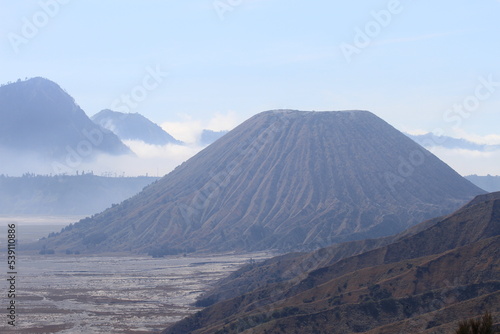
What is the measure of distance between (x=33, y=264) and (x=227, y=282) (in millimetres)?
70710

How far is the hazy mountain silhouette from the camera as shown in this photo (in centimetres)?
7856

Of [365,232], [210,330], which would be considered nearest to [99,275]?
[365,232]

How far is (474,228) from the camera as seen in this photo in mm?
106250

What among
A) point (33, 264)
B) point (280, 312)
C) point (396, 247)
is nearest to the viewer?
point (280, 312)

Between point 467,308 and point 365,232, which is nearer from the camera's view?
point 467,308

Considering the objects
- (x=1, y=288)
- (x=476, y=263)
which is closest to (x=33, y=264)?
(x=1, y=288)

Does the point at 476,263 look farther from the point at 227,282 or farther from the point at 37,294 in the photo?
the point at 37,294

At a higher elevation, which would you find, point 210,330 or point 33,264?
point 33,264

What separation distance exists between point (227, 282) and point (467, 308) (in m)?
68.6

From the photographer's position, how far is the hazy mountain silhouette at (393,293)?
78562 millimetres

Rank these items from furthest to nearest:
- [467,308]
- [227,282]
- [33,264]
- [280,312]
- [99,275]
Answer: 1. [33,264]
2. [99,275]
3. [227,282]
4. [280,312]
5. [467,308]

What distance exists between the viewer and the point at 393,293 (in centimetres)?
8712

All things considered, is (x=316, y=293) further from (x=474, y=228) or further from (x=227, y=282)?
(x=227, y=282)

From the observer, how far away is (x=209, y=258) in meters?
196
